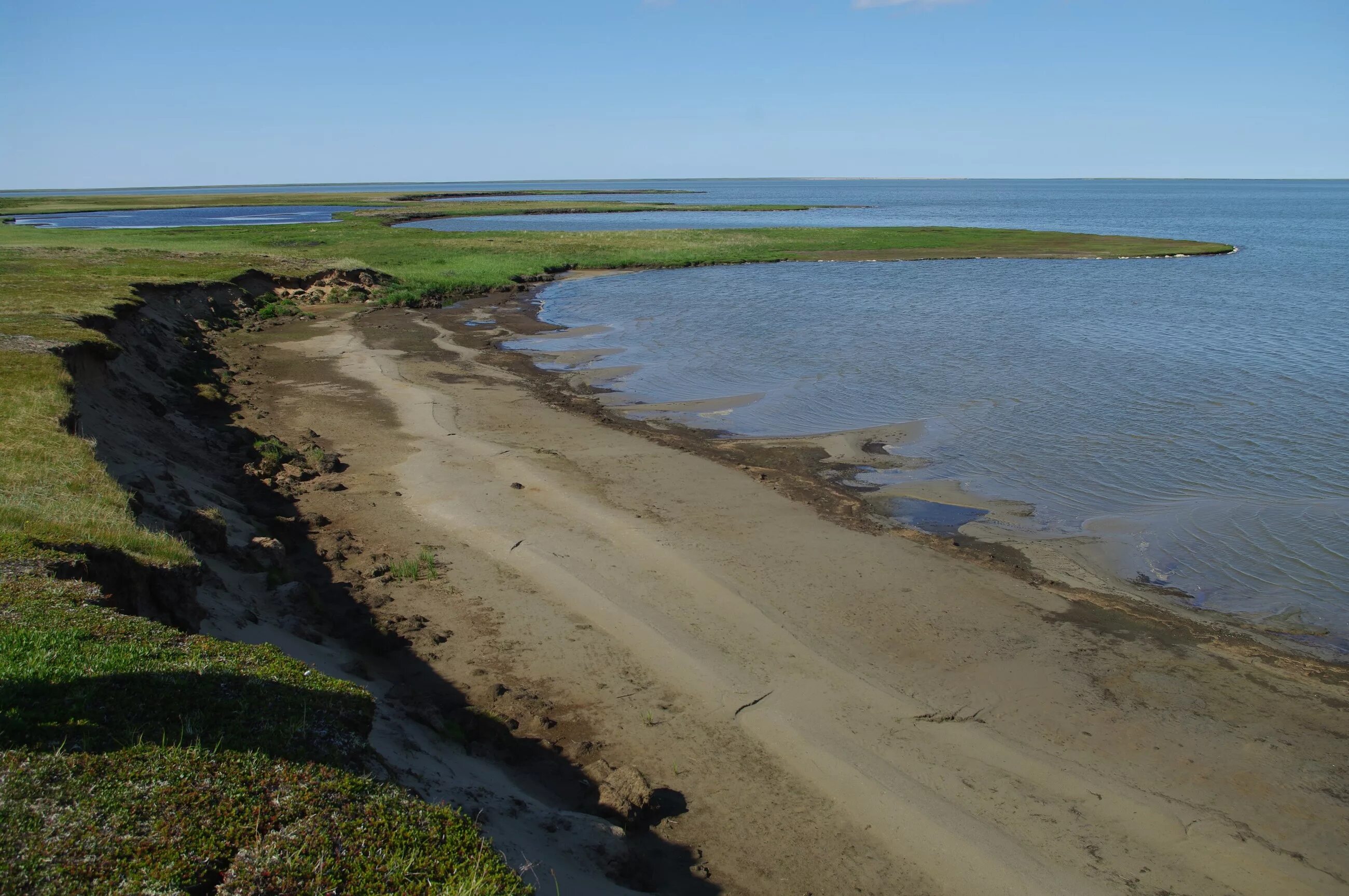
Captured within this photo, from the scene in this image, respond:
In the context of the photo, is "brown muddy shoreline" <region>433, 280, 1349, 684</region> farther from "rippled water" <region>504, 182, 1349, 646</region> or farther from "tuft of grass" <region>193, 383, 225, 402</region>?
"tuft of grass" <region>193, 383, 225, 402</region>

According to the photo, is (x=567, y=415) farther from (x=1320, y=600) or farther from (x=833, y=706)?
(x=1320, y=600)

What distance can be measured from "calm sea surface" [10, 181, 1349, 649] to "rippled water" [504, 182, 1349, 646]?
0.27 ft

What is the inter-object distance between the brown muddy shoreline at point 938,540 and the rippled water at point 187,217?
251ft

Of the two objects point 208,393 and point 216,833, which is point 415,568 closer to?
point 216,833

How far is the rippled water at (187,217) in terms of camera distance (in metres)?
98.9

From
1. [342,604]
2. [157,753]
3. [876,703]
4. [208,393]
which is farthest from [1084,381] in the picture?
[157,753]

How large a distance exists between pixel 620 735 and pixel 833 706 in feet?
8.75

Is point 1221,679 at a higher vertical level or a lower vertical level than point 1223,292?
lower

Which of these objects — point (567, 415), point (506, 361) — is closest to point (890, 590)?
point (567, 415)

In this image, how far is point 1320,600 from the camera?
13.4 meters

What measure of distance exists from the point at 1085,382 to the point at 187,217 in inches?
4949

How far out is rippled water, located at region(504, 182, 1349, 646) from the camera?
16.0 metres

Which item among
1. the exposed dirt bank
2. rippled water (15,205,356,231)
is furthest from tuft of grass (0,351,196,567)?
rippled water (15,205,356,231)

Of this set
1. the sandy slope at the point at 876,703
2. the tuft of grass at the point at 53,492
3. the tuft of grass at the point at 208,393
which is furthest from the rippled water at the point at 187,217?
the sandy slope at the point at 876,703
